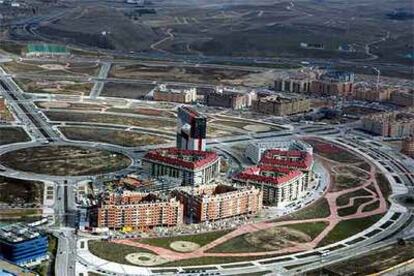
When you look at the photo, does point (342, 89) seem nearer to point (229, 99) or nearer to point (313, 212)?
point (229, 99)

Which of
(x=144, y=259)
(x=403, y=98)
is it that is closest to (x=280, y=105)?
(x=403, y=98)

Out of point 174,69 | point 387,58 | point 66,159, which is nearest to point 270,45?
point 387,58

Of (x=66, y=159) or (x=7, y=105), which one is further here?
(x=7, y=105)

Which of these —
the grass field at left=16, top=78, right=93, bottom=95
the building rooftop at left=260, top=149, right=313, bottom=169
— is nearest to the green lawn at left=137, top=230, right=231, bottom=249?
the building rooftop at left=260, top=149, right=313, bottom=169

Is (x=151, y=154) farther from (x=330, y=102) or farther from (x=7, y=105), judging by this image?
(x=330, y=102)

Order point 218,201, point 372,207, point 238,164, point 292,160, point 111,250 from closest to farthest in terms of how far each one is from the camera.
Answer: point 111,250
point 218,201
point 372,207
point 292,160
point 238,164

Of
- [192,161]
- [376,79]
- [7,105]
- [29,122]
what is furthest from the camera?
[376,79]
